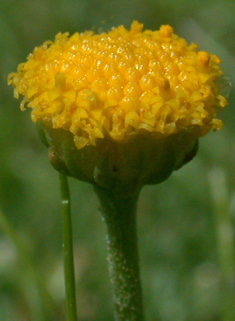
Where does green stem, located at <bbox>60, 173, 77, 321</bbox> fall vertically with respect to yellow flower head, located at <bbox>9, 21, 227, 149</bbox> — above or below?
below

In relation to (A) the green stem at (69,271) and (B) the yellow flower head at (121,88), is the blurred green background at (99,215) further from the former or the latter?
(B) the yellow flower head at (121,88)

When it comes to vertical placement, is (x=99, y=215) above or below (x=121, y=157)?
below

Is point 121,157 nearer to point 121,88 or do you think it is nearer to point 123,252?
point 121,88

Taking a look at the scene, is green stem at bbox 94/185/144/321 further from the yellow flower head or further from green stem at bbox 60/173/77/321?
the yellow flower head

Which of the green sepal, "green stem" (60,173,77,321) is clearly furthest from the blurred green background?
the green sepal

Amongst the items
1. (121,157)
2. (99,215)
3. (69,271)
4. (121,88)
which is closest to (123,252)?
(69,271)
